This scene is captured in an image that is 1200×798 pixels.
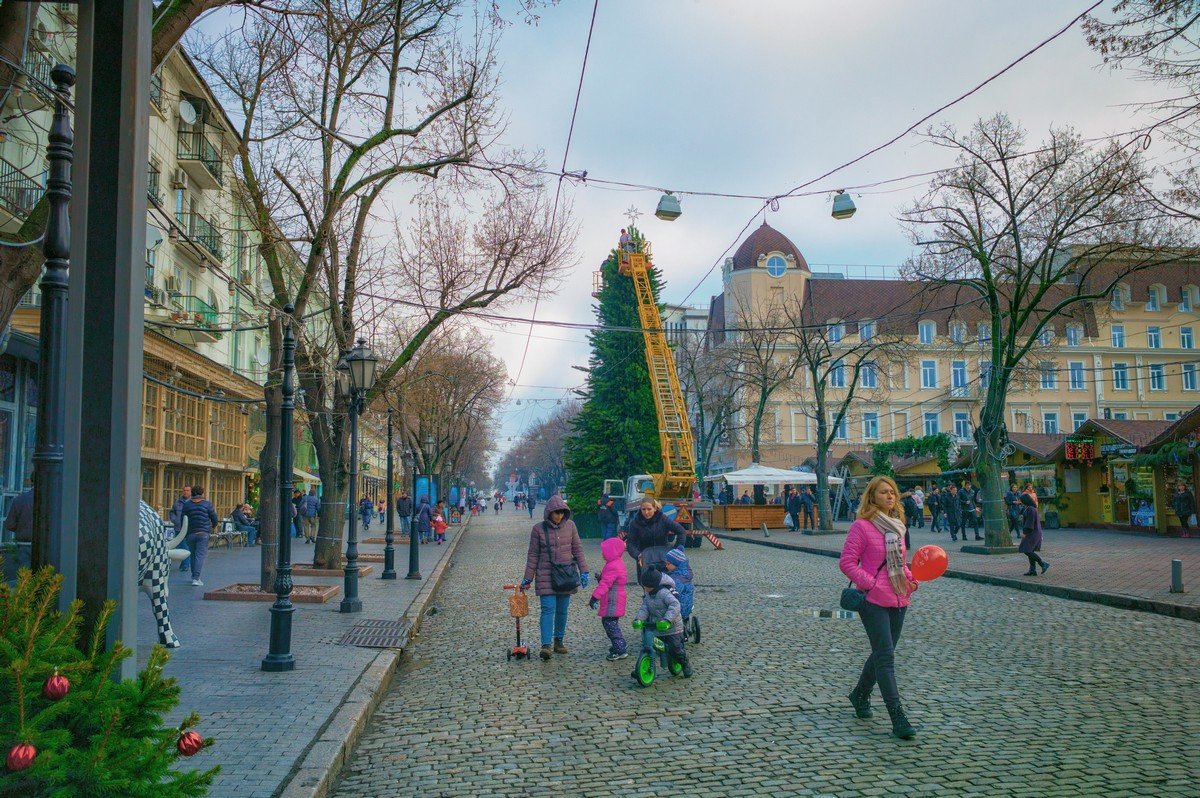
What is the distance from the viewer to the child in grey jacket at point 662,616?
8.77m

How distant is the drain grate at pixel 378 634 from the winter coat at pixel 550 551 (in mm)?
1769

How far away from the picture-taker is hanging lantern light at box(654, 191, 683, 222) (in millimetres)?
18297

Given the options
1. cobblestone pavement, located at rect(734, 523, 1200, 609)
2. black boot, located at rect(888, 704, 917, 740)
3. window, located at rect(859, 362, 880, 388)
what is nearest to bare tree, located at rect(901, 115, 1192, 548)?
cobblestone pavement, located at rect(734, 523, 1200, 609)

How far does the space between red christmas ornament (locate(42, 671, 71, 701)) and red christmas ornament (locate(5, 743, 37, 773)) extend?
0.66 ft

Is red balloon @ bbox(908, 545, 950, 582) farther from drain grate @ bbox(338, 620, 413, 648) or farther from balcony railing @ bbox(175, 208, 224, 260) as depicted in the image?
balcony railing @ bbox(175, 208, 224, 260)

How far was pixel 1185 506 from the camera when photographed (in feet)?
95.8

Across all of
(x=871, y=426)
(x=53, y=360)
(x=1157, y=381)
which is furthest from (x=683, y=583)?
(x=1157, y=381)

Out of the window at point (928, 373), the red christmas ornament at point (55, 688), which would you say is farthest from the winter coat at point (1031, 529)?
the window at point (928, 373)

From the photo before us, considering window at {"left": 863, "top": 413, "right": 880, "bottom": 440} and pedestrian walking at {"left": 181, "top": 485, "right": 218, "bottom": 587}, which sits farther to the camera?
window at {"left": 863, "top": 413, "right": 880, "bottom": 440}

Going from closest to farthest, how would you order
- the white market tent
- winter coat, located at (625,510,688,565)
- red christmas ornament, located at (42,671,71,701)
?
red christmas ornament, located at (42,671,71,701) → winter coat, located at (625,510,688,565) → the white market tent

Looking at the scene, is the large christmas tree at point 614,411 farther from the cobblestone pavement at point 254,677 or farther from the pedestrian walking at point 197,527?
the cobblestone pavement at point 254,677

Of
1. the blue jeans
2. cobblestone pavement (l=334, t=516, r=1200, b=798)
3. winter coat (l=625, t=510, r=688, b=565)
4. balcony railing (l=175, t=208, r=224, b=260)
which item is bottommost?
cobblestone pavement (l=334, t=516, r=1200, b=798)

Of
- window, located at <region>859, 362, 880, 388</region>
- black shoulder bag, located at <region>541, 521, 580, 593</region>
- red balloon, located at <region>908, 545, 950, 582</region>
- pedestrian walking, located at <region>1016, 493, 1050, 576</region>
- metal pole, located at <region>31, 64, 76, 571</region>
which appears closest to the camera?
metal pole, located at <region>31, 64, 76, 571</region>

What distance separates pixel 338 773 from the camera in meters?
5.89
